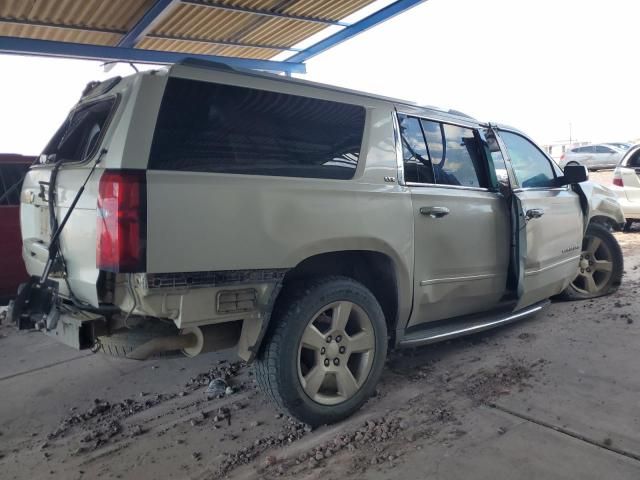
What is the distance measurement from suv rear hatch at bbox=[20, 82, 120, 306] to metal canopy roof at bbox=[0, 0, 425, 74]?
354cm

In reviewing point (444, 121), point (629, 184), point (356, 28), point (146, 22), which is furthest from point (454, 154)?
point (629, 184)

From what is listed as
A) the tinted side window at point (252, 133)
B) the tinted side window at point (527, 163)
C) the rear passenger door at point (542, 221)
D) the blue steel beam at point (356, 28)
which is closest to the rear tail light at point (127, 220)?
the tinted side window at point (252, 133)

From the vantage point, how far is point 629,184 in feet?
31.9

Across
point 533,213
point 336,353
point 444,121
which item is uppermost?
point 444,121

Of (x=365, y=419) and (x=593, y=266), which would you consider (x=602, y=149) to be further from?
(x=365, y=419)

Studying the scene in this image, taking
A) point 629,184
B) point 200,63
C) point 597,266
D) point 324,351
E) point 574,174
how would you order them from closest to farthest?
point 200,63 < point 324,351 < point 574,174 < point 597,266 < point 629,184

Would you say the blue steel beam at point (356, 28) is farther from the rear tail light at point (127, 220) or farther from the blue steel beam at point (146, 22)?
the rear tail light at point (127, 220)

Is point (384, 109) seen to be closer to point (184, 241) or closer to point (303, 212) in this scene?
point (303, 212)

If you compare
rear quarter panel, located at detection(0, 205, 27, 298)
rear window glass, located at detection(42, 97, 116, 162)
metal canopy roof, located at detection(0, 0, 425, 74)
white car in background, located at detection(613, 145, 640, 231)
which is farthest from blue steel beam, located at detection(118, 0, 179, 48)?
white car in background, located at detection(613, 145, 640, 231)

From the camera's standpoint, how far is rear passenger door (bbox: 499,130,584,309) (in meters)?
4.30

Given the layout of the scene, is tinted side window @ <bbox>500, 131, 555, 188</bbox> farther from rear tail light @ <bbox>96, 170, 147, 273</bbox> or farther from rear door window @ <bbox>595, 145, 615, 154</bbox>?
rear door window @ <bbox>595, 145, 615, 154</bbox>

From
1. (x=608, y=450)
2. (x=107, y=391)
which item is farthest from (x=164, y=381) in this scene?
(x=608, y=450)

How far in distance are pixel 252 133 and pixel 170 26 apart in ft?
19.0

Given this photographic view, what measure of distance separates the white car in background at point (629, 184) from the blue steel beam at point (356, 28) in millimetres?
5682
